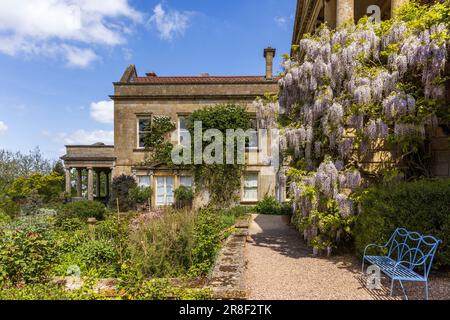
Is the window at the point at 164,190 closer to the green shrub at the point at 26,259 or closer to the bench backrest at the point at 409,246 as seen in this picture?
the green shrub at the point at 26,259

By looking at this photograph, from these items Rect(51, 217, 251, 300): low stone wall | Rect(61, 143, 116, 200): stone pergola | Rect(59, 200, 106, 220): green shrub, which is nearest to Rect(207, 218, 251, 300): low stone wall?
Rect(51, 217, 251, 300): low stone wall

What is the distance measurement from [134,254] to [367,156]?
5.33m

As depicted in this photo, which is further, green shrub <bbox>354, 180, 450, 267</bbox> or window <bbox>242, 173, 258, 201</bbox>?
window <bbox>242, 173, 258, 201</bbox>

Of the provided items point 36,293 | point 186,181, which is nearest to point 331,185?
point 36,293

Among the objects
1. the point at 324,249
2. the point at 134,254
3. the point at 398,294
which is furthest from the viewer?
the point at 324,249

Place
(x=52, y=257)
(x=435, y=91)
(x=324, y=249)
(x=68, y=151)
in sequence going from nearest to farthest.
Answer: (x=52, y=257) < (x=435, y=91) < (x=324, y=249) < (x=68, y=151)

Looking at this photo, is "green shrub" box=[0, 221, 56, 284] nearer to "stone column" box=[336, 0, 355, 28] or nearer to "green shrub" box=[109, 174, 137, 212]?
"stone column" box=[336, 0, 355, 28]

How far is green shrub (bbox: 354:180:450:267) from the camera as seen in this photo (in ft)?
15.1

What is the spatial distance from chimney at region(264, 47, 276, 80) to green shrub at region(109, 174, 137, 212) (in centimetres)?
1011

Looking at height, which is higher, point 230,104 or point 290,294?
point 230,104

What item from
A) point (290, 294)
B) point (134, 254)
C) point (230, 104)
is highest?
point (230, 104)

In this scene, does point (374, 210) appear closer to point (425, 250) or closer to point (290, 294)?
point (425, 250)
